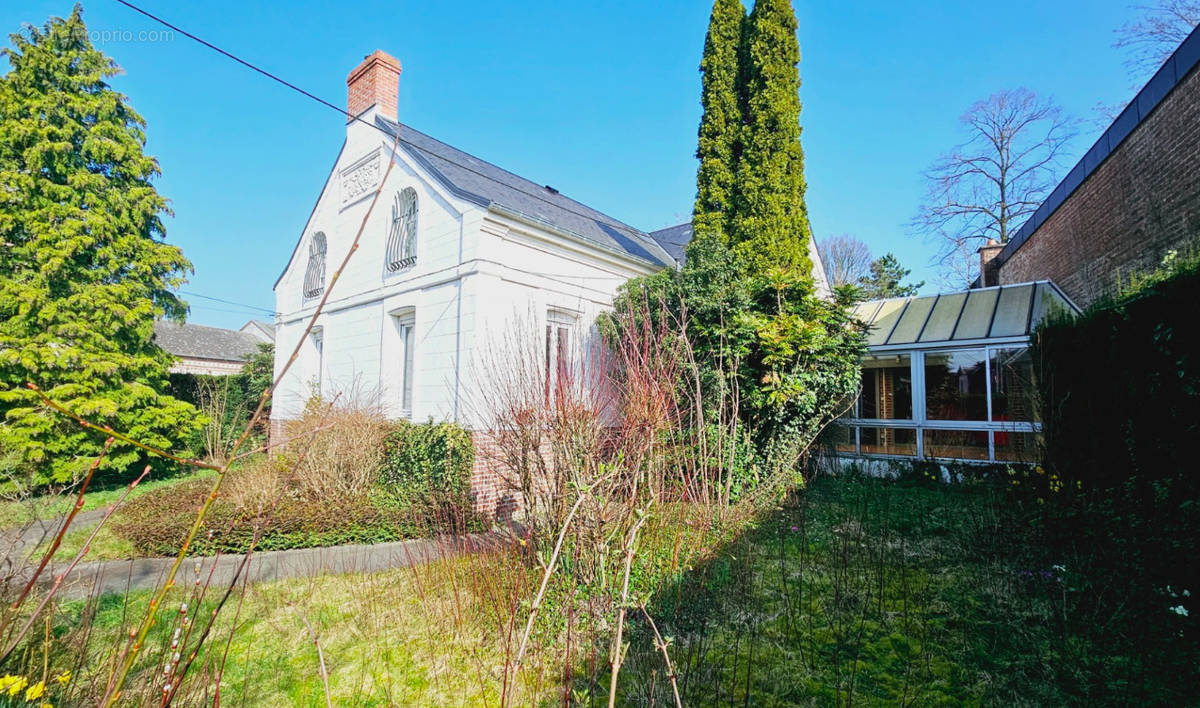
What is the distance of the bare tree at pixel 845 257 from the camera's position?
3216cm

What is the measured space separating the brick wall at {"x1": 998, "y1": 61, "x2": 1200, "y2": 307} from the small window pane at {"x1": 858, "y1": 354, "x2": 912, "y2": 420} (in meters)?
3.29

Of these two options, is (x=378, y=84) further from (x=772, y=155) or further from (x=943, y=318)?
(x=943, y=318)

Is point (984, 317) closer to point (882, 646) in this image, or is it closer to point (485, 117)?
point (882, 646)

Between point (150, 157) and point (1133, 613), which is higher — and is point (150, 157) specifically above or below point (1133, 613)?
above

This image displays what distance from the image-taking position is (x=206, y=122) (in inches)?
182

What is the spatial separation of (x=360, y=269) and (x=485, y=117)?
4.84m

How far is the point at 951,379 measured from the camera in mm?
10344

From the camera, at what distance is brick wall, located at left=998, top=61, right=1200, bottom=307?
6.82 metres

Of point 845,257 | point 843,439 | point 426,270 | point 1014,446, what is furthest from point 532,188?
point 845,257

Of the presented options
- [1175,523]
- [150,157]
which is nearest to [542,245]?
[1175,523]

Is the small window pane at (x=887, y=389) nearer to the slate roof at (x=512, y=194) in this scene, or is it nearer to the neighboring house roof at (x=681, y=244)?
the neighboring house roof at (x=681, y=244)

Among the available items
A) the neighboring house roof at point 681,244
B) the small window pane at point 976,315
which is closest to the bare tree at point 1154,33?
the small window pane at point 976,315

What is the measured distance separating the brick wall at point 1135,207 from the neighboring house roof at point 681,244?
5.02 metres

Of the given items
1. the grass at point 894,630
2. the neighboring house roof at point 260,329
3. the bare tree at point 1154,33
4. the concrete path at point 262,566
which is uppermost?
the bare tree at point 1154,33
